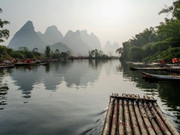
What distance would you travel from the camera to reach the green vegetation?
30.7 meters

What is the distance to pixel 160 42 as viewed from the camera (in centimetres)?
3531

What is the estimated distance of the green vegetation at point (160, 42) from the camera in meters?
30.7

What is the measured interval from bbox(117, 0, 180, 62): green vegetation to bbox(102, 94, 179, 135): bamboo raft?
20199 mm

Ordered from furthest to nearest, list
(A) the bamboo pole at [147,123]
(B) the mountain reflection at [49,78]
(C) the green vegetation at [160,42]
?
(C) the green vegetation at [160,42]
(B) the mountain reflection at [49,78]
(A) the bamboo pole at [147,123]

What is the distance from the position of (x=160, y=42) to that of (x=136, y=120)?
31299 millimetres

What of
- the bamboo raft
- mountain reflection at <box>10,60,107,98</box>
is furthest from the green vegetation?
the bamboo raft

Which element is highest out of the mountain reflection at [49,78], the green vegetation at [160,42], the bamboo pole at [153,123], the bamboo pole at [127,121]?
the green vegetation at [160,42]

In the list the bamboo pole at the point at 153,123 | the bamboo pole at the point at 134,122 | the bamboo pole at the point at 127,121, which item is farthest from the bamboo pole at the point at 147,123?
the bamboo pole at the point at 127,121

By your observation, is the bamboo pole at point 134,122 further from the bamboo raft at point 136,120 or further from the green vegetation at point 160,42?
the green vegetation at point 160,42

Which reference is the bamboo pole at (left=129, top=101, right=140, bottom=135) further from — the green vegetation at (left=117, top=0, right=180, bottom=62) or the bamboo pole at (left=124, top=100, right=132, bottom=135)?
the green vegetation at (left=117, top=0, right=180, bottom=62)

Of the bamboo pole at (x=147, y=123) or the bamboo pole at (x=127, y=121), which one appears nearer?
the bamboo pole at (x=147, y=123)

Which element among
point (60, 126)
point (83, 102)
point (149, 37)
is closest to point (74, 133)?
point (60, 126)

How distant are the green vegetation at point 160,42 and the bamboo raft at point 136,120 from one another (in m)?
20.2

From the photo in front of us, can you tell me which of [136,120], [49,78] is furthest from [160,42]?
[136,120]
